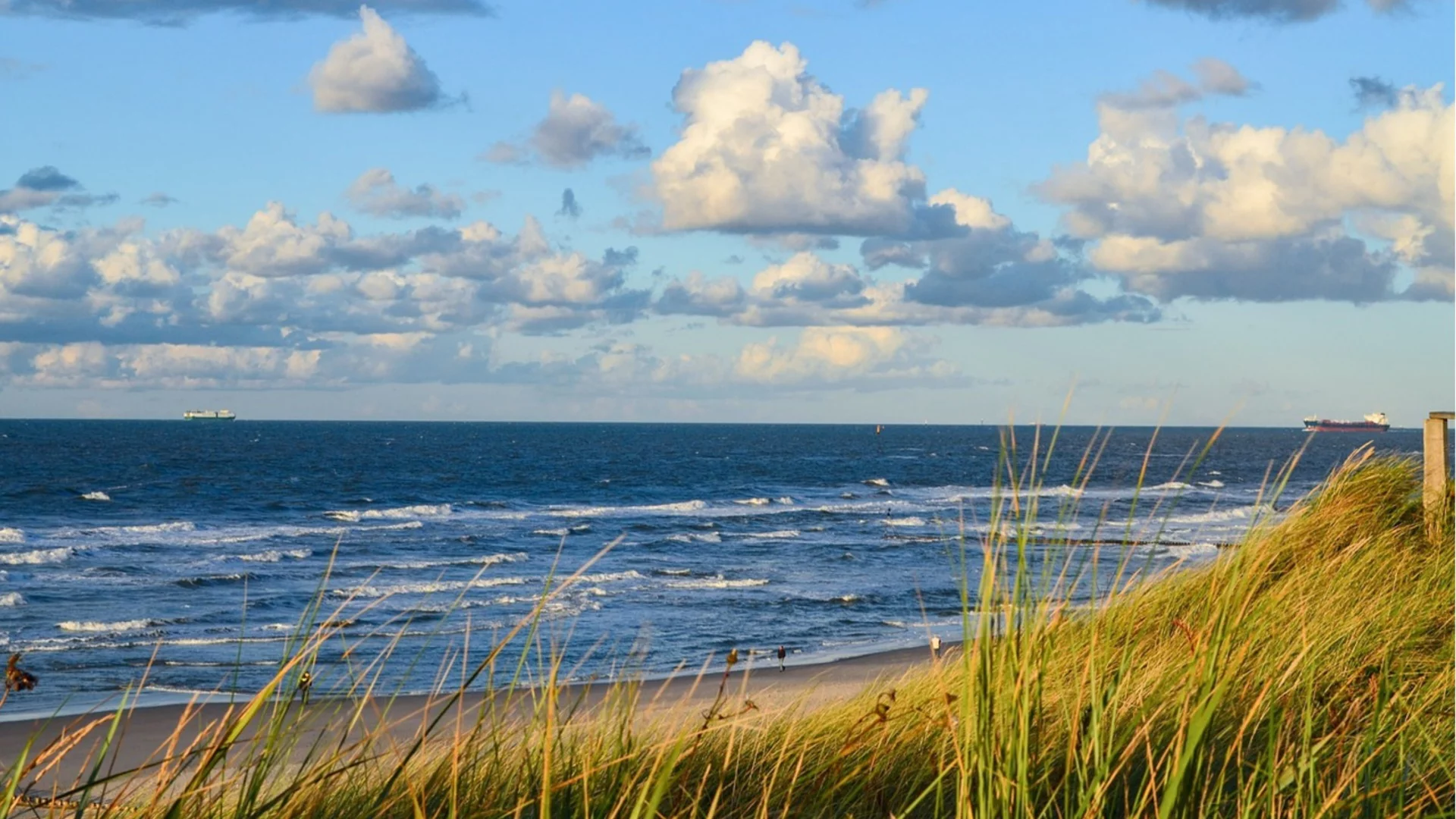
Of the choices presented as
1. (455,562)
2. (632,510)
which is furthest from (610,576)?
(632,510)

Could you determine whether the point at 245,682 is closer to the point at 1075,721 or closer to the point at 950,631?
the point at 950,631

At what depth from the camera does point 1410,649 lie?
241 inches

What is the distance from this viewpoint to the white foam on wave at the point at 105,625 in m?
18.8

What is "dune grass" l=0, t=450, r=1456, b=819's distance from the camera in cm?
291

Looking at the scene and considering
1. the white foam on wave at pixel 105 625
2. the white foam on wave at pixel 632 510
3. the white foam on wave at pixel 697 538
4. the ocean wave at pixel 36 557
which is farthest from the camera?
the white foam on wave at pixel 632 510

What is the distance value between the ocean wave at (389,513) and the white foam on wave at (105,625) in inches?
823

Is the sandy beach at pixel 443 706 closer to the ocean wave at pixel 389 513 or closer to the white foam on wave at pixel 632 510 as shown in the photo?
the ocean wave at pixel 389 513

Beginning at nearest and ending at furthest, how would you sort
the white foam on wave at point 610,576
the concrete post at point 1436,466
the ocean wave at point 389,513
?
1. the concrete post at point 1436,466
2. the white foam on wave at point 610,576
3. the ocean wave at point 389,513

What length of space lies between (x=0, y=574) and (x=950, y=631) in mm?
19060

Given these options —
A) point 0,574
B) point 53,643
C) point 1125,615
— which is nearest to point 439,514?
point 0,574

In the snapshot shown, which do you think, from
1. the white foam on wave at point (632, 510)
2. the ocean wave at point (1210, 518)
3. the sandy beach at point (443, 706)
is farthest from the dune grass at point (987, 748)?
the white foam on wave at point (632, 510)

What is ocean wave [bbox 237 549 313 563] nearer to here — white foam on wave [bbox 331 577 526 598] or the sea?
the sea

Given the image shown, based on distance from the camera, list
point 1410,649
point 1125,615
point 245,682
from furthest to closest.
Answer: point 245,682 < point 1125,615 < point 1410,649

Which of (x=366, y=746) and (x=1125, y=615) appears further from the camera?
(x=1125, y=615)
